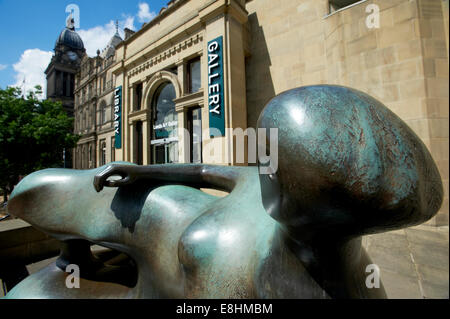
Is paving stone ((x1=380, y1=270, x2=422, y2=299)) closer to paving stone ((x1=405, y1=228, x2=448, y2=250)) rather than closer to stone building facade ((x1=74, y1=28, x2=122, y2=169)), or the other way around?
paving stone ((x1=405, y1=228, x2=448, y2=250))

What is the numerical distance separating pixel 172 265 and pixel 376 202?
97 cm

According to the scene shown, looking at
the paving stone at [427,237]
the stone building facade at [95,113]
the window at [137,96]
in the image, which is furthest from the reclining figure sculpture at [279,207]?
the stone building facade at [95,113]

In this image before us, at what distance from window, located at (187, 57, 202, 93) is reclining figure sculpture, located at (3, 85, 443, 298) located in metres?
8.35

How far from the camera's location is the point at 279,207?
61 cm

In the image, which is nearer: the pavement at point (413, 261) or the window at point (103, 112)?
the pavement at point (413, 261)

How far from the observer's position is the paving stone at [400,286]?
6.29 ft

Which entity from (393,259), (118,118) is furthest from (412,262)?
(118,118)

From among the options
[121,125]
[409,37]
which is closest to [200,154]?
[121,125]

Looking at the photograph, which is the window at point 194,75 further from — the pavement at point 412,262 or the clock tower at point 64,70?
the clock tower at point 64,70

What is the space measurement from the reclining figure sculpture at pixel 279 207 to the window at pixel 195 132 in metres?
7.38

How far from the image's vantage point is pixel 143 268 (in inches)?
52.9

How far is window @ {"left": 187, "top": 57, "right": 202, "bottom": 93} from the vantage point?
9227mm

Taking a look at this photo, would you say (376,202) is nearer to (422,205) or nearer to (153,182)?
(422,205)
